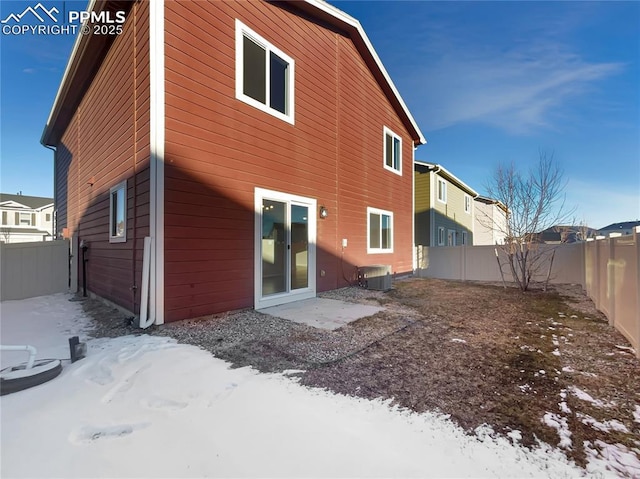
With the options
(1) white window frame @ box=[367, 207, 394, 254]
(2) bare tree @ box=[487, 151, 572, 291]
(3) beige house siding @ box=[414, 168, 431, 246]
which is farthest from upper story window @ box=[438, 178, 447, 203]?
(1) white window frame @ box=[367, 207, 394, 254]

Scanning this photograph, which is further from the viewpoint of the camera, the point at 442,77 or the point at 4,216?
the point at 4,216

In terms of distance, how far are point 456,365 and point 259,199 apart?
406 cm

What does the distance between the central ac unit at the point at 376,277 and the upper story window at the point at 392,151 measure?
12.3 ft

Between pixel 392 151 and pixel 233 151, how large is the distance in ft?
23.2

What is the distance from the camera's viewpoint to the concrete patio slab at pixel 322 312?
4.79m

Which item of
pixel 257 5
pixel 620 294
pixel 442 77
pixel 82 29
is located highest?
pixel 442 77

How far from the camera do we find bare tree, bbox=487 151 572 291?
28.3 feet

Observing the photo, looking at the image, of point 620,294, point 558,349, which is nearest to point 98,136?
point 558,349

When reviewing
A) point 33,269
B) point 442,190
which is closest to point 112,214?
point 33,269

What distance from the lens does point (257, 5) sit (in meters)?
5.79

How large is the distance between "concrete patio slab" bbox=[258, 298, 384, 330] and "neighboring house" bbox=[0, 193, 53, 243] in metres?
27.9

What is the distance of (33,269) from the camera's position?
24.5 feet

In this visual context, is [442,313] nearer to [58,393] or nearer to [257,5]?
[58,393]

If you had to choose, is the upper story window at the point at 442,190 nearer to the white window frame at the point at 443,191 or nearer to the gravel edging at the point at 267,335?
the white window frame at the point at 443,191
